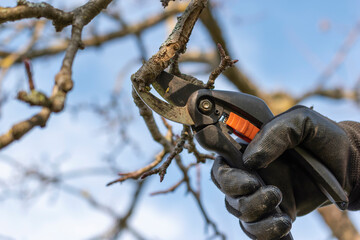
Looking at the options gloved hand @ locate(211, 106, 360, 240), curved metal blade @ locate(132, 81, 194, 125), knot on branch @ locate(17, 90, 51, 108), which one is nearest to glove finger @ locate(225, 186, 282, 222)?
gloved hand @ locate(211, 106, 360, 240)

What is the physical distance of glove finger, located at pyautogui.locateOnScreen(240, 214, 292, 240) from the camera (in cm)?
124

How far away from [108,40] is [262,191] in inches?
174

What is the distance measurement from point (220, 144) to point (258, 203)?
243mm

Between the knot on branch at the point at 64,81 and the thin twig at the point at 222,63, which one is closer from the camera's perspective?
the thin twig at the point at 222,63

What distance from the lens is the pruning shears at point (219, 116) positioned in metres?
1.32

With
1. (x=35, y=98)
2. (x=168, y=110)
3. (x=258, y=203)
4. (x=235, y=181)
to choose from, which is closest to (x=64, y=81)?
(x=35, y=98)

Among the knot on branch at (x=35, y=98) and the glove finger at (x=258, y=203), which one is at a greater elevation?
the knot on branch at (x=35, y=98)

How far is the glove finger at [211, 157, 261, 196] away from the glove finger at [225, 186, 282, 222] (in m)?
0.02

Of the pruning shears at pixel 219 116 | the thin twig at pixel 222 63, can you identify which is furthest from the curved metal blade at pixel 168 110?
the thin twig at pixel 222 63

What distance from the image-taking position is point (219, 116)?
1.38 metres

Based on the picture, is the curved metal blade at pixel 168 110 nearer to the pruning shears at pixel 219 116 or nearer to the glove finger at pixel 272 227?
the pruning shears at pixel 219 116

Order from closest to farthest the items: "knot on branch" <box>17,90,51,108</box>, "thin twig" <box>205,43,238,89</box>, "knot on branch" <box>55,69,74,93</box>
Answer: "thin twig" <box>205,43,238,89</box>, "knot on branch" <box>17,90,51,108</box>, "knot on branch" <box>55,69,74,93</box>

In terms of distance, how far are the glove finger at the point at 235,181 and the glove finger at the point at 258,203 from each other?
0.02 meters

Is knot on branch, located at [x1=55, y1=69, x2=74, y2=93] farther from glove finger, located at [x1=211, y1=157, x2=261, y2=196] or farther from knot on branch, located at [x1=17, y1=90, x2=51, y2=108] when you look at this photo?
glove finger, located at [x1=211, y1=157, x2=261, y2=196]
